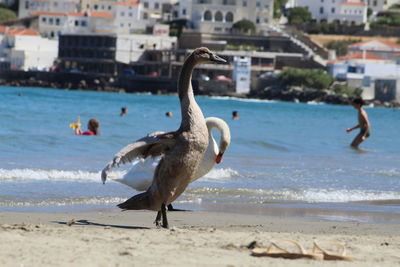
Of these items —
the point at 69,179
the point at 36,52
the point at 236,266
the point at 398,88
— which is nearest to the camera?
the point at 236,266

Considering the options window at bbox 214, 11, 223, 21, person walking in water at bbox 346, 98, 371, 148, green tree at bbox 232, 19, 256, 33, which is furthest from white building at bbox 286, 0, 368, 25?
person walking in water at bbox 346, 98, 371, 148

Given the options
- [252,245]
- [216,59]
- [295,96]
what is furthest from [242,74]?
[252,245]

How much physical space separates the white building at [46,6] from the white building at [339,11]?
3350cm

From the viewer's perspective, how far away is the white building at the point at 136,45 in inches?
5025

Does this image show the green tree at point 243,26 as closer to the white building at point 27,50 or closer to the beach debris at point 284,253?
the white building at point 27,50

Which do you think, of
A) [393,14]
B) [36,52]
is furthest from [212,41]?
[393,14]

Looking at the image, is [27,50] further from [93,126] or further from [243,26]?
[93,126]

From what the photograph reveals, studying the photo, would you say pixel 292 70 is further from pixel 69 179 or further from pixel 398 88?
pixel 69 179

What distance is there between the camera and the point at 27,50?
131625mm

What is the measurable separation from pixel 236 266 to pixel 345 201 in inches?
283

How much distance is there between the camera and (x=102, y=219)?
1145cm

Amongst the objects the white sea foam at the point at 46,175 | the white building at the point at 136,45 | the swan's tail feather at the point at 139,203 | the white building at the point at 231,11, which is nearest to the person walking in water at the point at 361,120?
the white sea foam at the point at 46,175

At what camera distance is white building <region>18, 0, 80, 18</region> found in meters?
159

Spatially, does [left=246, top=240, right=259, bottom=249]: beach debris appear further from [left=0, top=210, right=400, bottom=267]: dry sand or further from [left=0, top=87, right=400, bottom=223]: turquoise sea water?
[left=0, top=87, right=400, bottom=223]: turquoise sea water
